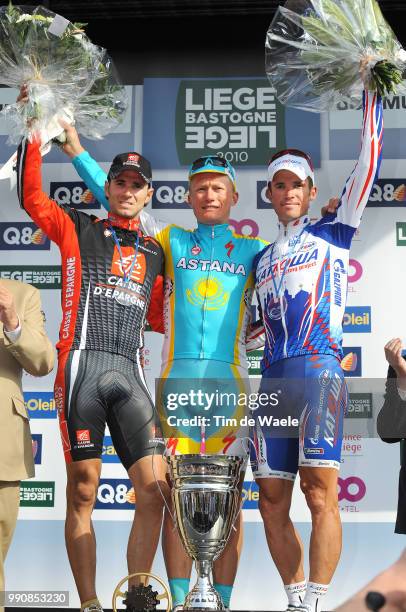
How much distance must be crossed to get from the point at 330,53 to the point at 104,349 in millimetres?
1384

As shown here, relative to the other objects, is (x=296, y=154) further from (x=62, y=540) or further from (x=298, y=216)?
(x=62, y=540)

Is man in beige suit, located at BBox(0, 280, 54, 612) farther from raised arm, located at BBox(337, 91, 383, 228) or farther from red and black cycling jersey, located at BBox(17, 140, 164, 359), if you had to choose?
raised arm, located at BBox(337, 91, 383, 228)

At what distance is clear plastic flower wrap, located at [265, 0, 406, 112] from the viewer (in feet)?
10.7

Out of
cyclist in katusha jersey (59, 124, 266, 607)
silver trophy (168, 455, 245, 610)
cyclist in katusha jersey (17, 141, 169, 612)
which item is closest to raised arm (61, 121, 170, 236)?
cyclist in katusha jersey (59, 124, 266, 607)

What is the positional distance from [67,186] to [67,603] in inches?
83.9

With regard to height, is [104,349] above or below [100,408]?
above

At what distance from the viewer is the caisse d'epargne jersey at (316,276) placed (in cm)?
326

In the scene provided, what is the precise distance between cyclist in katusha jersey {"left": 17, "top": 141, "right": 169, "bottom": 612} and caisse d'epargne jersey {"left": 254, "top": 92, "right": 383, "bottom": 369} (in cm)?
49

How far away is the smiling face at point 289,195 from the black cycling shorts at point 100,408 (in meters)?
0.84

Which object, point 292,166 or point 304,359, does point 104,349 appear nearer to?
point 304,359

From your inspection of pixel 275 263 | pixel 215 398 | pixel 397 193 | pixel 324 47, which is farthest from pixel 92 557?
pixel 397 193

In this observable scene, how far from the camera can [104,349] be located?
3340 mm

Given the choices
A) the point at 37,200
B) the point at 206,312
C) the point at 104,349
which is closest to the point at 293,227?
the point at 206,312

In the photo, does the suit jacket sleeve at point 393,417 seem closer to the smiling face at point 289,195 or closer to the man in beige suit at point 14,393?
the smiling face at point 289,195
